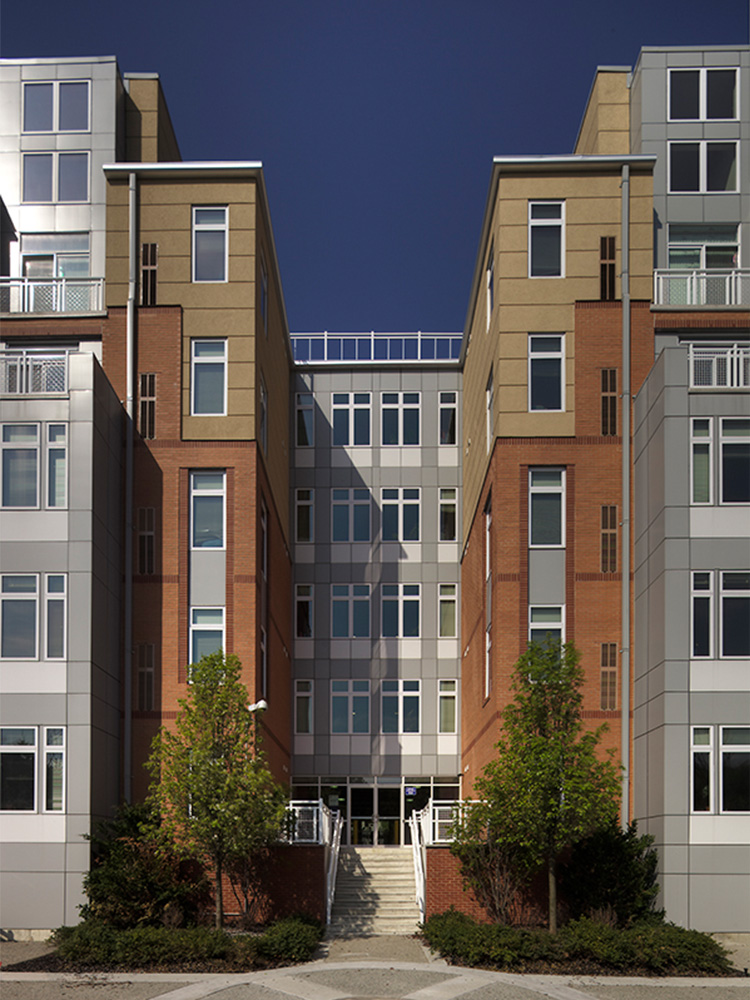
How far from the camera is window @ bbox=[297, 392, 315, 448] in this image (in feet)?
117

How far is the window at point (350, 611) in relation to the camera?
34.7 metres

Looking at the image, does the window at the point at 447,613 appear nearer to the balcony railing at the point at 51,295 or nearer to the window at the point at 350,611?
the window at the point at 350,611

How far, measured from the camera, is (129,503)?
79.8 ft

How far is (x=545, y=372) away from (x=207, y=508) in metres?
8.79

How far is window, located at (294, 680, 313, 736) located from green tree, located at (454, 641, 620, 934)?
44.4ft

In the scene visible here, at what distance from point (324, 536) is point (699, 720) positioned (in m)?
17.2

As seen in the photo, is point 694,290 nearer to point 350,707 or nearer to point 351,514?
point 351,514

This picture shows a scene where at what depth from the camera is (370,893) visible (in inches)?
949

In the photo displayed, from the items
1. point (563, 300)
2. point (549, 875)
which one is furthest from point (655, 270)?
point (549, 875)

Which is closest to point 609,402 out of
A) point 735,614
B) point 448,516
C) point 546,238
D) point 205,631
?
point 546,238

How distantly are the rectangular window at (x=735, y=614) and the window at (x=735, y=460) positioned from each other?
63.8 inches

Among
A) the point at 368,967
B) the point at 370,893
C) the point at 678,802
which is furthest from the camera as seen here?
the point at 370,893

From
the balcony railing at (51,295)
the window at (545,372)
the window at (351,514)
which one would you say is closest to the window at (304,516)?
the window at (351,514)

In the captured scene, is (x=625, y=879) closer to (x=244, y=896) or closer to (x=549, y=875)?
(x=549, y=875)
